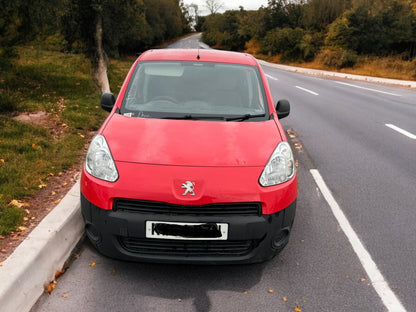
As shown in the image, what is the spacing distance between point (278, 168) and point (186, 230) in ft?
3.15

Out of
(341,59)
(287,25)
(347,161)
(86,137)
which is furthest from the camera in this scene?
(287,25)

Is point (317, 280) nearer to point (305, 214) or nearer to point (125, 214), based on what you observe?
point (305, 214)

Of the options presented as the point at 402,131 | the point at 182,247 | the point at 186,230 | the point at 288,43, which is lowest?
the point at 288,43

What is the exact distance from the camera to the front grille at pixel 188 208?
3098mm

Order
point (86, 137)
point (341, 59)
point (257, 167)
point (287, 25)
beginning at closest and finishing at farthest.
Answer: point (257, 167) → point (86, 137) → point (341, 59) → point (287, 25)

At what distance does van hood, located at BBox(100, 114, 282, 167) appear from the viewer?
3.35m

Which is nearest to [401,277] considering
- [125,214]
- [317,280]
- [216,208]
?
[317,280]

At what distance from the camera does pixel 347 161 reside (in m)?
7.12

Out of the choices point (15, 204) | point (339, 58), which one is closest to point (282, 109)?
point (15, 204)

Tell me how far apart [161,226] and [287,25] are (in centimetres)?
6555

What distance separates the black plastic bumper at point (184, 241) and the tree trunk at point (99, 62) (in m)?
13.5

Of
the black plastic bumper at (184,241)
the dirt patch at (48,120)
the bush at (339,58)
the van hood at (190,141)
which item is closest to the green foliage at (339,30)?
the bush at (339,58)

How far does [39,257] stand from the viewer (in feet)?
10.6

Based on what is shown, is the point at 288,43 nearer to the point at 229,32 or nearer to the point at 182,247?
the point at 229,32
